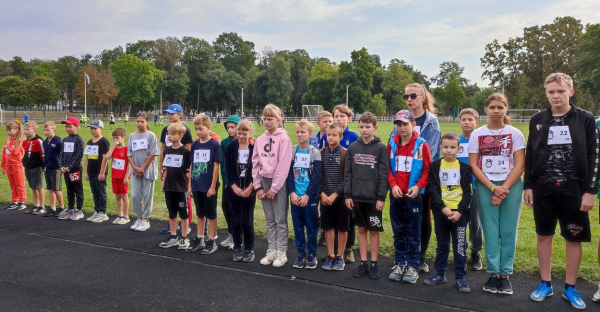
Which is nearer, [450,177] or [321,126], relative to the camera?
[450,177]

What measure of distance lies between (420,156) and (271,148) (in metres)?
1.84

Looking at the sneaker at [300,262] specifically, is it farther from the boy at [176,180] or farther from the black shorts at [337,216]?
the boy at [176,180]

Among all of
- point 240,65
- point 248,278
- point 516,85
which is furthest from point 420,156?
point 240,65

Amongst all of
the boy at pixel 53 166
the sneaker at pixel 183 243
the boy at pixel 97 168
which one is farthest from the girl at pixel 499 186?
the boy at pixel 53 166

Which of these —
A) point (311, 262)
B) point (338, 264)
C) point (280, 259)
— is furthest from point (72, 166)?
point (338, 264)

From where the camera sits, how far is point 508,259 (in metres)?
4.42

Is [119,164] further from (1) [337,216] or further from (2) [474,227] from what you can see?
(2) [474,227]

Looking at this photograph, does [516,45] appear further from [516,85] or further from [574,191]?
[574,191]

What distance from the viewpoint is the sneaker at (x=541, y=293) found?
4.15m

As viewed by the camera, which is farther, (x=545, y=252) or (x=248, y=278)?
(x=248, y=278)

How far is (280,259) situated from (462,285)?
7.14ft

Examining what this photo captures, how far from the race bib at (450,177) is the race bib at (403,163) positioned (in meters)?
0.36

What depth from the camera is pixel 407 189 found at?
4762 mm

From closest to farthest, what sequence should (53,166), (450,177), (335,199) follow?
(450,177) < (335,199) < (53,166)
